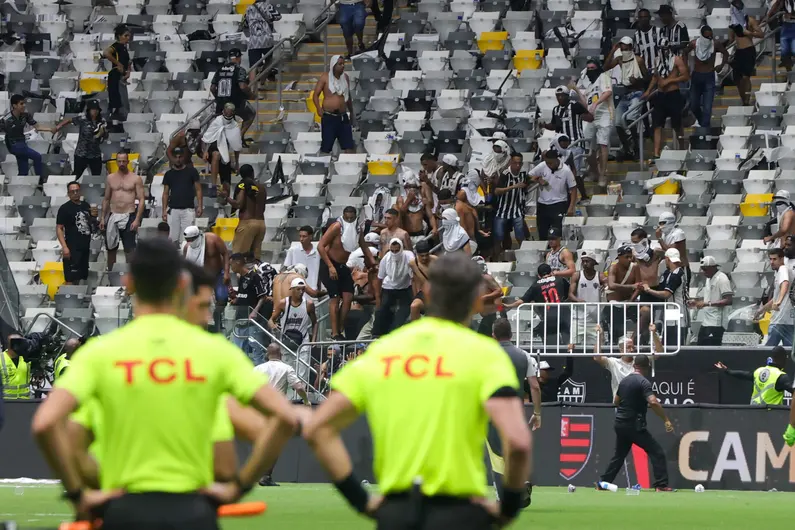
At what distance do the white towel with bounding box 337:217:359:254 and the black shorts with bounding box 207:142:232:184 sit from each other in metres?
4.41

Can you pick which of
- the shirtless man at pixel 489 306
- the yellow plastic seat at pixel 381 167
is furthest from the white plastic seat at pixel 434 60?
the shirtless man at pixel 489 306

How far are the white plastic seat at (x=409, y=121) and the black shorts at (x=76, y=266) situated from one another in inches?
219

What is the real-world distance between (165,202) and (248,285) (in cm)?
315

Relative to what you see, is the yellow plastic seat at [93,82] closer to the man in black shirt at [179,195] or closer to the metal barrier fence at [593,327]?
the man in black shirt at [179,195]

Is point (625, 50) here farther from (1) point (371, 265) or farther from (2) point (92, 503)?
(2) point (92, 503)

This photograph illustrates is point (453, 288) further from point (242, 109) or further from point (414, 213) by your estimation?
point (242, 109)

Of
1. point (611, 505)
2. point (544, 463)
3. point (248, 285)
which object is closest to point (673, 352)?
point (544, 463)

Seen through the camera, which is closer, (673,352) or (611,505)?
(611,505)

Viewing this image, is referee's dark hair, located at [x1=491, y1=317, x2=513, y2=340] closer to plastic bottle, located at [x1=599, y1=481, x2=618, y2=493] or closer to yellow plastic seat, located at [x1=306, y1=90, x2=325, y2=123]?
plastic bottle, located at [x1=599, y1=481, x2=618, y2=493]

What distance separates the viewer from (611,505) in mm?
17781

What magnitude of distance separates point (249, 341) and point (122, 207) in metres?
5.36

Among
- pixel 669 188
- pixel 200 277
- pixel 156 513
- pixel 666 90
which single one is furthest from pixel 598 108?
pixel 156 513

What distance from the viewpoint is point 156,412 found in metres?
5.52

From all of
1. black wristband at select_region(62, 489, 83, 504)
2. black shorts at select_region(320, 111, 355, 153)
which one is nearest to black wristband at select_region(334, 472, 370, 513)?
black wristband at select_region(62, 489, 83, 504)
